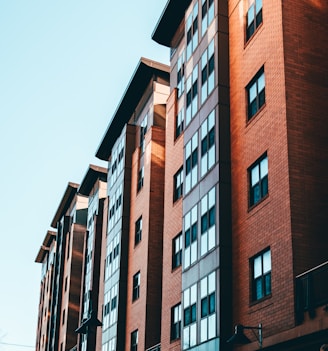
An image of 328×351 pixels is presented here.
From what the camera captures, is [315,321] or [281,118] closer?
[315,321]

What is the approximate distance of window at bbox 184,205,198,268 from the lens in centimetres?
2853

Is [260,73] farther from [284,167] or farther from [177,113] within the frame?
[177,113]

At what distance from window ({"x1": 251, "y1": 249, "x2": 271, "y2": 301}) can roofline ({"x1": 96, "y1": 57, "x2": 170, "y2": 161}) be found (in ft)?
71.0

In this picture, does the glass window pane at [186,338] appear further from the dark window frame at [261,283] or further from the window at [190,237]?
the dark window frame at [261,283]

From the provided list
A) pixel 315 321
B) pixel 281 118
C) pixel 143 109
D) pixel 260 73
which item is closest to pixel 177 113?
pixel 143 109

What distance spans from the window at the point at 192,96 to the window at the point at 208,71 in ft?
3.42

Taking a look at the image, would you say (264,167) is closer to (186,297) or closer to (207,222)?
(207,222)

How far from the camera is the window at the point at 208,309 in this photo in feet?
82.5

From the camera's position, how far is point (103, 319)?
45.3 m

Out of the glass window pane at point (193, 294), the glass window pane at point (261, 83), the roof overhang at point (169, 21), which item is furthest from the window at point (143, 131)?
the glass window pane at point (261, 83)

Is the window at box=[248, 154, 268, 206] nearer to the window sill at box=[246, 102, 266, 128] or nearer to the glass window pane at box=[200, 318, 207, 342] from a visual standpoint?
the window sill at box=[246, 102, 266, 128]

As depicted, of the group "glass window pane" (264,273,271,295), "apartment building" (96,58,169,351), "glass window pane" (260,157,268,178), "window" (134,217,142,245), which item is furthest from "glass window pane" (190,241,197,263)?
"window" (134,217,142,245)

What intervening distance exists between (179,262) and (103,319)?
15.1 meters

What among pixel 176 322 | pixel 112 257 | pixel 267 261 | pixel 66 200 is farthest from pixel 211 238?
pixel 66 200
